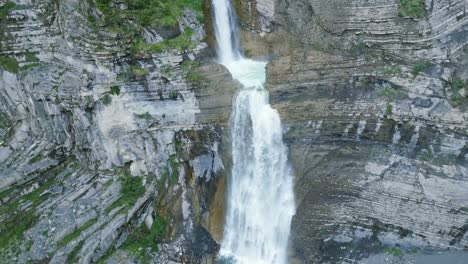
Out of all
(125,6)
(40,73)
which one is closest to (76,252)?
(40,73)

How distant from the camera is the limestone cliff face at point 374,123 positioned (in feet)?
54.1

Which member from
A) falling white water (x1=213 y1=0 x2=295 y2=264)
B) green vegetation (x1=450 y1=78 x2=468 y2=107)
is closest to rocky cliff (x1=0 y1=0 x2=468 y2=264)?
green vegetation (x1=450 y1=78 x2=468 y2=107)

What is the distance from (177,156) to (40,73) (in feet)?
19.2

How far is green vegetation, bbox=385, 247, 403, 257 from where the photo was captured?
18156 millimetres

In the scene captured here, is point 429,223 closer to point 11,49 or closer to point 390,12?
point 390,12

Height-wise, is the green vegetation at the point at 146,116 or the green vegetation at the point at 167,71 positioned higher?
the green vegetation at the point at 167,71

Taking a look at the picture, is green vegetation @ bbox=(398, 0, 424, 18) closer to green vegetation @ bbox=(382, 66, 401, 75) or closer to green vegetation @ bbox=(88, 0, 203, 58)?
green vegetation @ bbox=(382, 66, 401, 75)

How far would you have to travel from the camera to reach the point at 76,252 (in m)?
16.8

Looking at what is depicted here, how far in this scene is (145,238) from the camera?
18375mm

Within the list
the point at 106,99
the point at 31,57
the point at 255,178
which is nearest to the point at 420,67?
the point at 255,178

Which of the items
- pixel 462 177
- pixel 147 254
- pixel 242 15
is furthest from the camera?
pixel 242 15

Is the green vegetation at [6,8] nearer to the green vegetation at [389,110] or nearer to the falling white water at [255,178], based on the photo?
the falling white water at [255,178]

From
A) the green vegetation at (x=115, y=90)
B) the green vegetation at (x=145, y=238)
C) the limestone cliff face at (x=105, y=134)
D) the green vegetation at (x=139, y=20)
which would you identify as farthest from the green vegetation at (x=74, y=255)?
the green vegetation at (x=139, y=20)

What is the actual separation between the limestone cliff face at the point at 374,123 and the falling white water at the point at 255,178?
0.49 m
